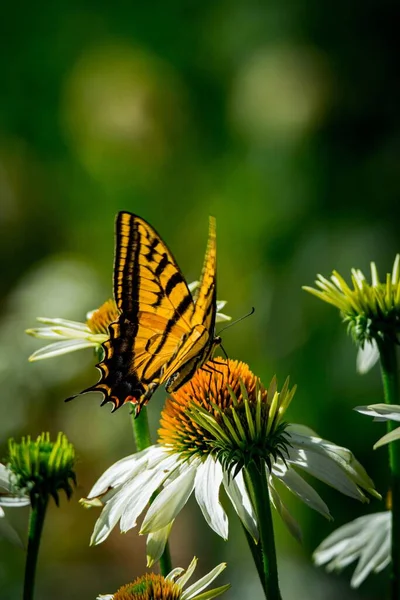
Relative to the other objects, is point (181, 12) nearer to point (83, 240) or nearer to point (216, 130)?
point (216, 130)

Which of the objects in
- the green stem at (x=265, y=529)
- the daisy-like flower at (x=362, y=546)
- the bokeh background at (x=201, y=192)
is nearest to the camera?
the green stem at (x=265, y=529)

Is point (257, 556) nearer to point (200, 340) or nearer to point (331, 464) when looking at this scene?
point (331, 464)

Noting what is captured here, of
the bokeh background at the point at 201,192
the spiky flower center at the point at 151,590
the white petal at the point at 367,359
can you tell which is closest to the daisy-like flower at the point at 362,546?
the white petal at the point at 367,359

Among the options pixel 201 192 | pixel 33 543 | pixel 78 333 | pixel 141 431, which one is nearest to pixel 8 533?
pixel 33 543

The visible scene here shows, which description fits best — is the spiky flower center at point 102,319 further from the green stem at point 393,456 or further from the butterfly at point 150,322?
the green stem at point 393,456

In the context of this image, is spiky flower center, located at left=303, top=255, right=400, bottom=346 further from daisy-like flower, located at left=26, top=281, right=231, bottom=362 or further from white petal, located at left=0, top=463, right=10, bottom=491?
white petal, located at left=0, top=463, right=10, bottom=491

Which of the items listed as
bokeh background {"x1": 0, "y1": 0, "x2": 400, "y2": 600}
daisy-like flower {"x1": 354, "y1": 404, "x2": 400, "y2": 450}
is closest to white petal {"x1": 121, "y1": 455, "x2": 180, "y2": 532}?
daisy-like flower {"x1": 354, "y1": 404, "x2": 400, "y2": 450}
